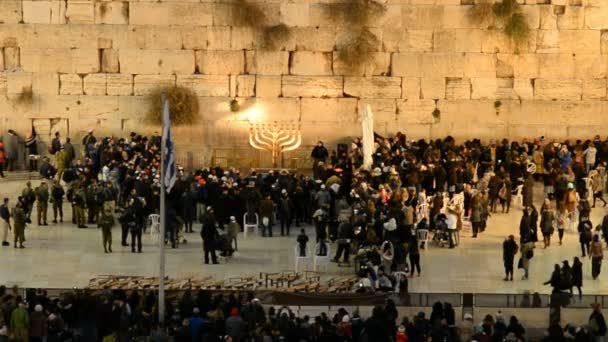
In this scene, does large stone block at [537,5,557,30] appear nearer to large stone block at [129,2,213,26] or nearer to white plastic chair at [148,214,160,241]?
large stone block at [129,2,213,26]

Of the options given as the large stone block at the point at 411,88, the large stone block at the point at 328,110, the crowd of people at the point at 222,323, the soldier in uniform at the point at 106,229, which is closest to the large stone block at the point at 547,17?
the large stone block at the point at 411,88

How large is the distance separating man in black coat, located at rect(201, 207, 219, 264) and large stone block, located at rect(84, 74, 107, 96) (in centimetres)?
1211

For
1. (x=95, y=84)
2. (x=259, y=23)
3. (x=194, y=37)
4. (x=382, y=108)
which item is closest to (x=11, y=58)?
(x=95, y=84)

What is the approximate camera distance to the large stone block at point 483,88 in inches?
2087

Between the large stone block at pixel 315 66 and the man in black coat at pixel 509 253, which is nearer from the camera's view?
the man in black coat at pixel 509 253

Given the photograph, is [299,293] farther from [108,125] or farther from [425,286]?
[108,125]

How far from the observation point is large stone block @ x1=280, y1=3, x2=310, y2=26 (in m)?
52.6

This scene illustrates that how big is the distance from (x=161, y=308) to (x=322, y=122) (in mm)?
18686

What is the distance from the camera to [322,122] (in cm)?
5288

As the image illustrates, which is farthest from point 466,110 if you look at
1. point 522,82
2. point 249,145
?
point 249,145

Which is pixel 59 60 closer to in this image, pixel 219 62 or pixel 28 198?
pixel 219 62

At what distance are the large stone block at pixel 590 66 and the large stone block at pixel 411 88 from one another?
14.3 ft

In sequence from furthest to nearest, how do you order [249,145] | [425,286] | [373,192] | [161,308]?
1. [249,145]
2. [373,192]
3. [425,286]
4. [161,308]

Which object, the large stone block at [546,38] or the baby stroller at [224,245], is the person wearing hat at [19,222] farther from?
the large stone block at [546,38]
